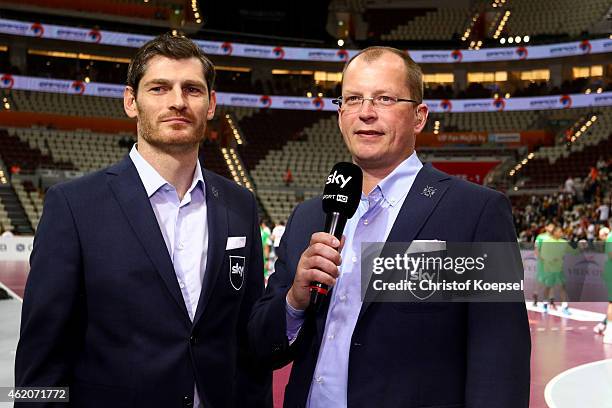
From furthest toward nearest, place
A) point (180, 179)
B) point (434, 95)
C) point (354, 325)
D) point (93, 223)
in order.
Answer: point (434, 95), point (180, 179), point (93, 223), point (354, 325)

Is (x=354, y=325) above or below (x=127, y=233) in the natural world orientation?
below

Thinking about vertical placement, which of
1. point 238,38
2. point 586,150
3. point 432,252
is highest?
point 238,38

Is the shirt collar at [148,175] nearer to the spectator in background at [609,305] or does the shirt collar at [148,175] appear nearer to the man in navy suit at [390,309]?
the man in navy suit at [390,309]

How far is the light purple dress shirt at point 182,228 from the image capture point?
279 cm

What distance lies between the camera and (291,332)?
2578mm

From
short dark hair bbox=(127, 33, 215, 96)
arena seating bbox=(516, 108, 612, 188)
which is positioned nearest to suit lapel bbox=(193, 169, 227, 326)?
short dark hair bbox=(127, 33, 215, 96)

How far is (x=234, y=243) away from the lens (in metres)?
2.95

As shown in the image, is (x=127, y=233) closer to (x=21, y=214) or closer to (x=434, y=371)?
(x=434, y=371)

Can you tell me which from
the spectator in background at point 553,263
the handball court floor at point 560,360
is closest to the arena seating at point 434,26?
the spectator in background at point 553,263

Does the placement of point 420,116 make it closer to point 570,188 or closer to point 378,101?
point 378,101

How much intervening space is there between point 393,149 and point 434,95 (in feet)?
120

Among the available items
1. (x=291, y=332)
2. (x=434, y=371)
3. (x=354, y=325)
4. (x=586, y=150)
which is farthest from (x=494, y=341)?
(x=586, y=150)

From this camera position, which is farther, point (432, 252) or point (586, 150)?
point (586, 150)

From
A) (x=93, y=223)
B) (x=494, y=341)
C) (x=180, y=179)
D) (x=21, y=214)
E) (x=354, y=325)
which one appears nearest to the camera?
(x=494, y=341)
